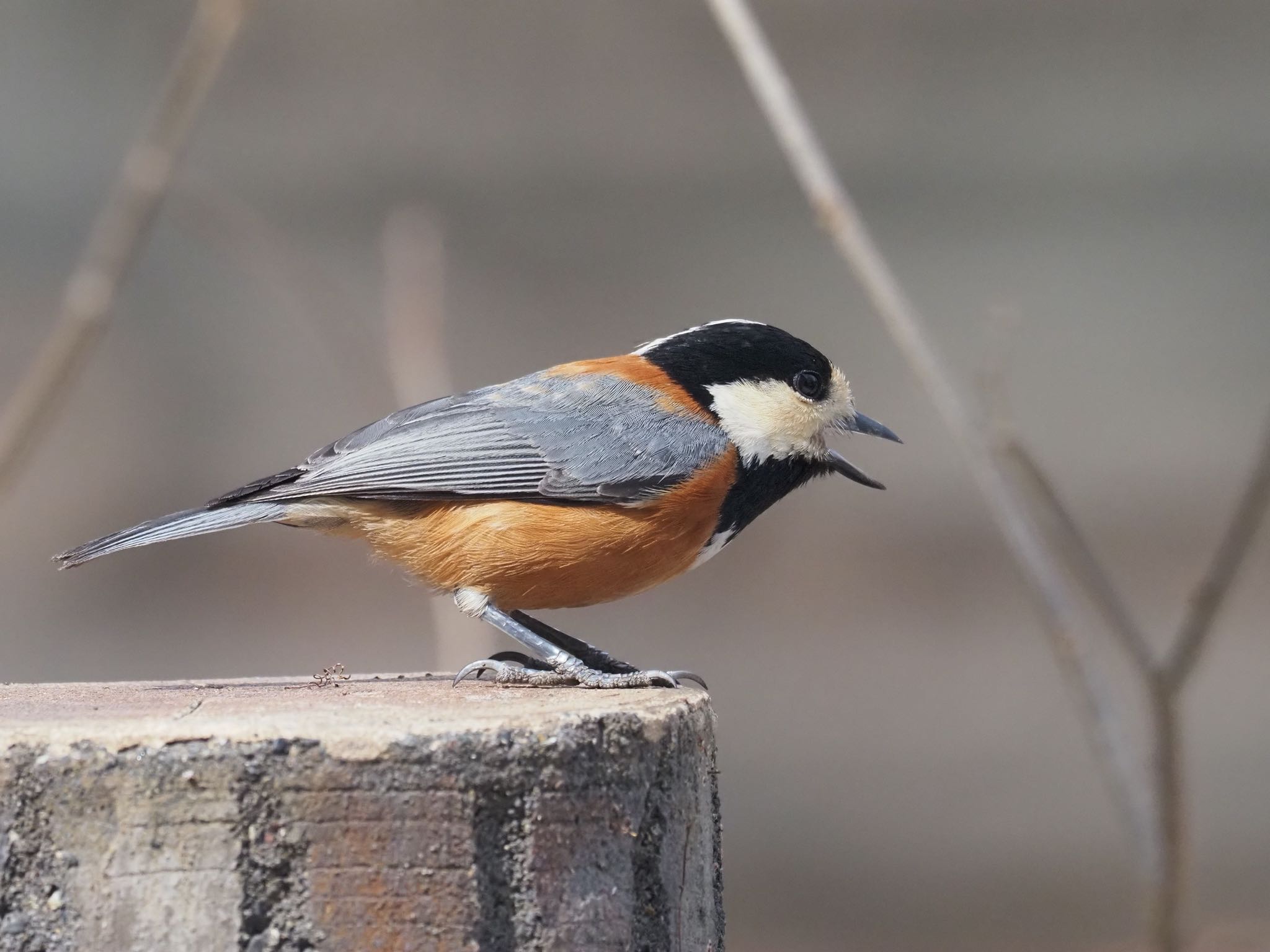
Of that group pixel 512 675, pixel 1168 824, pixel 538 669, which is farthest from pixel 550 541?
pixel 1168 824

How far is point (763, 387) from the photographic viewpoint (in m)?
3.35

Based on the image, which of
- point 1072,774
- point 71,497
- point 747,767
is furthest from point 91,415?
point 1072,774

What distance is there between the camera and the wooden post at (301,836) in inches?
69.2

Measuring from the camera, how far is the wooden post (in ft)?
5.77

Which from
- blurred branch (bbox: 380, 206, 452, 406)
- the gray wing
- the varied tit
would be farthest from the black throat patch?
blurred branch (bbox: 380, 206, 452, 406)

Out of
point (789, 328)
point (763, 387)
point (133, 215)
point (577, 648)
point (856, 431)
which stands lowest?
point (577, 648)

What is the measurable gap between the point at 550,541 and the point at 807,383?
2.44 feet

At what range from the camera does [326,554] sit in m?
5.07

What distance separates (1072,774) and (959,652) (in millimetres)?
545

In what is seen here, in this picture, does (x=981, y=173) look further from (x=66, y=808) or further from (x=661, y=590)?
(x=66, y=808)

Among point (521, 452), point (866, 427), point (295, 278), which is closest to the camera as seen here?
point (521, 452)

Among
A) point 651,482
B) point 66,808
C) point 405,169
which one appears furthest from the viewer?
point 405,169

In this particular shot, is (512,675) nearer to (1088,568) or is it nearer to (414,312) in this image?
(1088,568)

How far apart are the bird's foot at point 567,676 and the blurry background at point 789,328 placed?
207cm
